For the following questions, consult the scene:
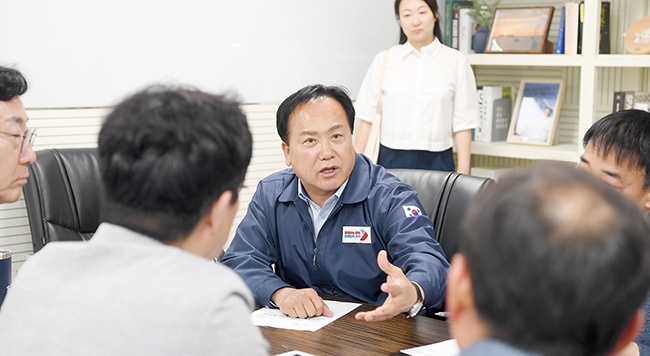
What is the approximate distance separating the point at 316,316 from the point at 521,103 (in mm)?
3188

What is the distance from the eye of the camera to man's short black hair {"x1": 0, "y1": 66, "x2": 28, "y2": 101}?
2171 mm

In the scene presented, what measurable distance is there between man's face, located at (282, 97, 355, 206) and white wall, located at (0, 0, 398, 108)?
0.71 meters

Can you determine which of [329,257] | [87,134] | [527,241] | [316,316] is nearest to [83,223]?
[87,134]

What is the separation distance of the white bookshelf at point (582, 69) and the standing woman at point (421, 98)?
0.47 m

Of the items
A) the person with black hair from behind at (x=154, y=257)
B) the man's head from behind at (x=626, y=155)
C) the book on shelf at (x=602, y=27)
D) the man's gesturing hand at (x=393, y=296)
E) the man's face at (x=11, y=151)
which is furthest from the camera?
the book on shelf at (x=602, y=27)

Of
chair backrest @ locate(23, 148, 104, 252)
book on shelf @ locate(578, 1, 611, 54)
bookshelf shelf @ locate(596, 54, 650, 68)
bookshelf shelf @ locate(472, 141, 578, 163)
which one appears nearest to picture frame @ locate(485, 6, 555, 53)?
book on shelf @ locate(578, 1, 611, 54)

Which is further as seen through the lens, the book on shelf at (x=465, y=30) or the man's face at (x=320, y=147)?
the book on shelf at (x=465, y=30)

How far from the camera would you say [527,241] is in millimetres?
881

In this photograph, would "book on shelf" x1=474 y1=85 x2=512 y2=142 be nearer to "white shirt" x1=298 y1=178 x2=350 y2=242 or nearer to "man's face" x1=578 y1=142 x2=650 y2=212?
"white shirt" x1=298 y1=178 x2=350 y2=242

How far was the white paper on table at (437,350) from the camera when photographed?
1.83 m

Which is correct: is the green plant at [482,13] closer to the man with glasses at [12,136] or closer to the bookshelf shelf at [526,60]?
the bookshelf shelf at [526,60]

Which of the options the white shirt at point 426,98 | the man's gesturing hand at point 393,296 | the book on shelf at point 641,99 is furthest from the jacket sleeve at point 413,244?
the book on shelf at point 641,99

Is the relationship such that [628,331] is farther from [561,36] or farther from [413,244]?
[561,36]

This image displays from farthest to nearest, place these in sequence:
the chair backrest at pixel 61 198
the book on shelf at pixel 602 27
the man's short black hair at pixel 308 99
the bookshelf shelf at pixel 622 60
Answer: the book on shelf at pixel 602 27, the bookshelf shelf at pixel 622 60, the chair backrest at pixel 61 198, the man's short black hair at pixel 308 99
